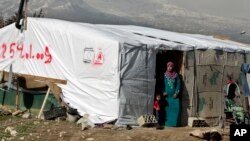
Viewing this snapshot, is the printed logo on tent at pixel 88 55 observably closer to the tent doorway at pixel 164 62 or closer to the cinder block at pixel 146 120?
the tent doorway at pixel 164 62

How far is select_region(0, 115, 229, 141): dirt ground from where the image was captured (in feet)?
41.1

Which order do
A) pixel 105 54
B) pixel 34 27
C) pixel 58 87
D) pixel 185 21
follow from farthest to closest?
A: 1. pixel 185 21
2. pixel 34 27
3. pixel 58 87
4. pixel 105 54

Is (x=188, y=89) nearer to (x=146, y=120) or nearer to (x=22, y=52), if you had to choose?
(x=146, y=120)

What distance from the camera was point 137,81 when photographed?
1447cm

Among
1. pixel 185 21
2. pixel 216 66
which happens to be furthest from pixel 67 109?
pixel 185 21

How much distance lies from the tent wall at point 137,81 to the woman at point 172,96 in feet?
1.47

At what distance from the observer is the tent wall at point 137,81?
560 inches

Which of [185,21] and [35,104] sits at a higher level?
[185,21]

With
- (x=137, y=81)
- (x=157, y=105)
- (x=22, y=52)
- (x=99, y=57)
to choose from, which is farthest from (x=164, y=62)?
(x=22, y=52)

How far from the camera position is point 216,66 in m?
16.3

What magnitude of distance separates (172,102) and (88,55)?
2.43m

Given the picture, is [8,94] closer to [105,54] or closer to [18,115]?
[18,115]

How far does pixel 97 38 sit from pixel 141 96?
5.85ft

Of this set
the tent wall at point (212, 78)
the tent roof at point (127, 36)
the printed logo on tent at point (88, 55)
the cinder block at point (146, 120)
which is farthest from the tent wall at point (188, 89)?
the printed logo on tent at point (88, 55)
